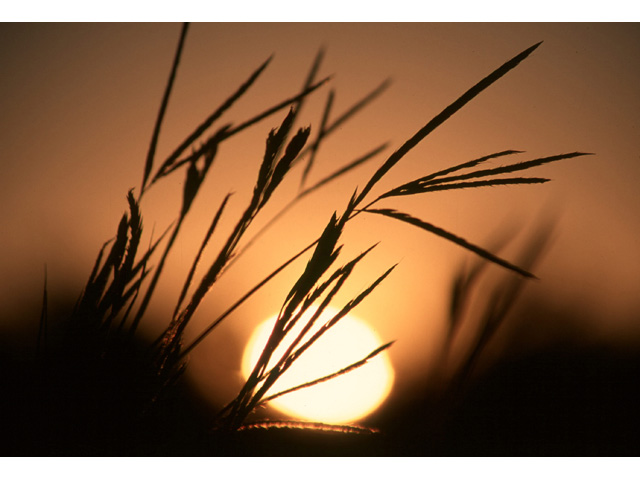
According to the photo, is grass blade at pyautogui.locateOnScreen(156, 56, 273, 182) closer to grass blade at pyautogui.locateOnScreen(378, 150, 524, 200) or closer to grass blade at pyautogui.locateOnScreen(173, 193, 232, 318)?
grass blade at pyautogui.locateOnScreen(173, 193, 232, 318)

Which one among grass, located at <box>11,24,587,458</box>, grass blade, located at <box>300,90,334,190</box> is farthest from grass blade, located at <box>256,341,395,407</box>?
grass blade, located at <box>300,90,334,190</box>

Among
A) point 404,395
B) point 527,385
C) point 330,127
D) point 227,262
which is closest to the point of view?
point 227,262

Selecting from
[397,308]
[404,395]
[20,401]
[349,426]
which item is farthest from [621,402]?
[20,401]

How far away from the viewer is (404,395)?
3.09m

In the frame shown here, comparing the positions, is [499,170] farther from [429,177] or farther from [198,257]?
[198,257]

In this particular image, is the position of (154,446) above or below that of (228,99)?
below

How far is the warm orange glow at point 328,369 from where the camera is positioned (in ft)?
1.60

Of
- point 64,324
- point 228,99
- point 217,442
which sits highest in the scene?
point 228,99

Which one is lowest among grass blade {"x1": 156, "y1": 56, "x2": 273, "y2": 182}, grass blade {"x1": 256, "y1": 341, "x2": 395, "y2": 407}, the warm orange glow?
grass blade {"x1": 256, "y1": 341, "x2": 395, "y2": 407}

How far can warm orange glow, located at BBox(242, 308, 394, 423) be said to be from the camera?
488mm

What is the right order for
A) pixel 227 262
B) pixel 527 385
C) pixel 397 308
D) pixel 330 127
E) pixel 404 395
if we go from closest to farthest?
pixel 227 262 < pixel 330 127 < pixel 397 308 < pixel 404 395 < pixel 527 385

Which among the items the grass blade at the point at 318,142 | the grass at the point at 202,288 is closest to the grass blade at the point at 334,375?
the grass at the point at 202,288

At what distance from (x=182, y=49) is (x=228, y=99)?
5 centimetres

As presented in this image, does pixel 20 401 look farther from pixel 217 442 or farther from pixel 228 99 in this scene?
pixel 228 99
